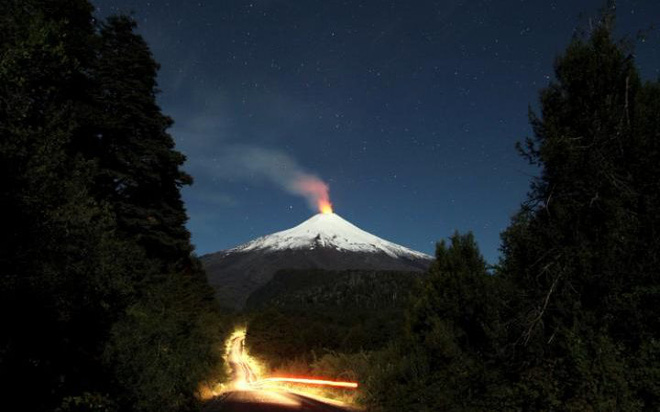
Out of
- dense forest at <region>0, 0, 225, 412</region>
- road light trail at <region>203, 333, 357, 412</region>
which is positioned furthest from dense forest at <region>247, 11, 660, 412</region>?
road light trail at <region>203, 333, 357, 412</region>

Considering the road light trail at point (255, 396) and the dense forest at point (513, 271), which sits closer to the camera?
the dense forest at point (513, 271)

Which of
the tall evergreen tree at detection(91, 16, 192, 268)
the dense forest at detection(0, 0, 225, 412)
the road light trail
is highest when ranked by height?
the tall evergreen tree at detection(91, 16, 192, 268)

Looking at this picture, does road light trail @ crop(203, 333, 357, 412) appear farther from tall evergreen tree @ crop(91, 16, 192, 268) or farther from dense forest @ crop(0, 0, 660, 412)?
tall evergreen tree @ crop(91, 16, 192, 268)

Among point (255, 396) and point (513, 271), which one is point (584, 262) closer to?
point (513, 271)

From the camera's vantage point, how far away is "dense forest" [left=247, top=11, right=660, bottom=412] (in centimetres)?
735

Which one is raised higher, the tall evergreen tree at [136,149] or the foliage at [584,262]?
the tall evergreen tree at [136,149]

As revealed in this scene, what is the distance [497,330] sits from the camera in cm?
926

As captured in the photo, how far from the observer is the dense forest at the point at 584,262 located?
7348 mm

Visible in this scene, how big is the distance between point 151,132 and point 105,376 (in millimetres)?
14376

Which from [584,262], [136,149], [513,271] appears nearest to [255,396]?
[136,149]

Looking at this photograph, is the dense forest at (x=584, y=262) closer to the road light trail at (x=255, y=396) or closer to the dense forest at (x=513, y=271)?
the dense forest at (x=513, y=271)

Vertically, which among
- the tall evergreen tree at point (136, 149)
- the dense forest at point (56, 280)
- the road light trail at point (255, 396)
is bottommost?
the road light trail at point (255, 396)

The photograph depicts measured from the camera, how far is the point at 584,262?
813 cm

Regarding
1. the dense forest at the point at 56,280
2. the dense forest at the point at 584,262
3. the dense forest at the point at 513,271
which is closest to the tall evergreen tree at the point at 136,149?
the dense forest at the point at 56,280
